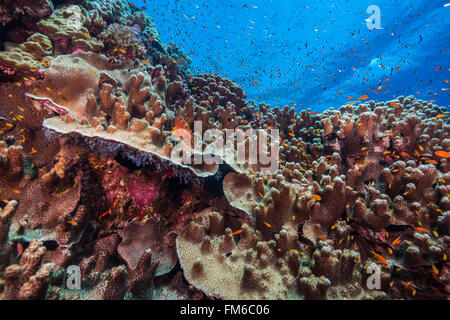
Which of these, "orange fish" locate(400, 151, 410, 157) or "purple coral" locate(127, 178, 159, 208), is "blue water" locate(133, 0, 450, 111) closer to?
"orange fish" locate(400, 151, 410, 157)

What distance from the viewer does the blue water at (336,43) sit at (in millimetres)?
21506

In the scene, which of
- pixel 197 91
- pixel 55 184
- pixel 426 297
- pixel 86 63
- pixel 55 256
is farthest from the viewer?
pixel 197 91

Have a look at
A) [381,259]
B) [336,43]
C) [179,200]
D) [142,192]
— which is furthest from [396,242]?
[336,43]

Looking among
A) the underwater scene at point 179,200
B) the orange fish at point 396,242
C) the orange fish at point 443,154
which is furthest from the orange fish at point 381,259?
the orange fish at point 443,154

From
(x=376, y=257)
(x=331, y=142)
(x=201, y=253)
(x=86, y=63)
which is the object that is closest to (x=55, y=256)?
(x=201, y=253)

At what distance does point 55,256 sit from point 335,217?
12.2ft

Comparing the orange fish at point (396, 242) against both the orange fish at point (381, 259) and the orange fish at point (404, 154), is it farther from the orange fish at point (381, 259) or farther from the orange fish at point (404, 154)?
the orange fish at point (404, 154)

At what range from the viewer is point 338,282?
7.42 feet

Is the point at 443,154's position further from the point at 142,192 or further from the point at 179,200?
the point at 142,192

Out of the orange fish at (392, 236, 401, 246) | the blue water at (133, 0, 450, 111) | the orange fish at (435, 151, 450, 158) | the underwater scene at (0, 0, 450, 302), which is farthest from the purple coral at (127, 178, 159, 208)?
the blue water at (133, 0, 450, 111)

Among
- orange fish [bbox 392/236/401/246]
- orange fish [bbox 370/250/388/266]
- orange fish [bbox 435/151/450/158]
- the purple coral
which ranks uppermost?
orange fish [bbox 435/151/450/158]

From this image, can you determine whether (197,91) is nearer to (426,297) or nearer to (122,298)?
(122,298)

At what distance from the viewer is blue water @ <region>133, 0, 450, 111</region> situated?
2151 centimetres

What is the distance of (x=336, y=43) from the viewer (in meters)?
28.0
